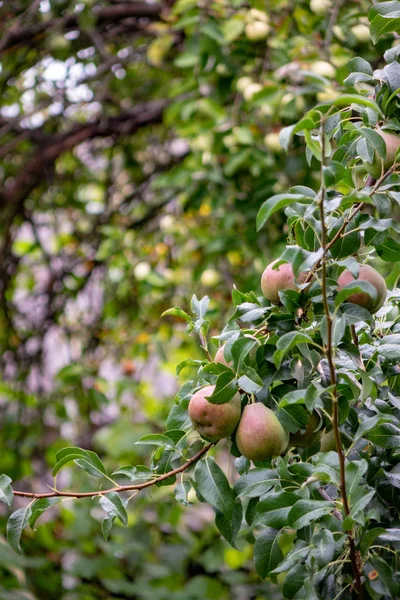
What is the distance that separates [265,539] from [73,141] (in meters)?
1.90

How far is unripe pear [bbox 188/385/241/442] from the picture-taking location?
73cm

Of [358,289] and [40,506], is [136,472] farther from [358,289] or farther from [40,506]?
[358,289]

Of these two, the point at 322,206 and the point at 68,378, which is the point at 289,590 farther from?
the point at 68,378

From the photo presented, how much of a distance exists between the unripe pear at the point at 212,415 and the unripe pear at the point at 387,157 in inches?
10.4

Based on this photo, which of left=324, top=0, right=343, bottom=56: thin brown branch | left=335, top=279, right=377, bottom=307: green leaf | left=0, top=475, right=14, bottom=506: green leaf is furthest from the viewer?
left=324, top=0, right=343, bottom=56: thin brown branch

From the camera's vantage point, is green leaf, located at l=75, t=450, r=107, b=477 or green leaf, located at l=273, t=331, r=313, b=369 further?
green leaf, located at l=75, t=450, r=107, b=477

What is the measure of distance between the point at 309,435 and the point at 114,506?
20 cm

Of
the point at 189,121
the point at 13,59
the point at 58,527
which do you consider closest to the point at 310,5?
the point at 189,121

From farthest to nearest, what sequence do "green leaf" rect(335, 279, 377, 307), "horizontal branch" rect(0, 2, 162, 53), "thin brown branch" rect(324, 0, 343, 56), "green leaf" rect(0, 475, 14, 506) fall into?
"horizontal branch" rect(0, 2, 162, 53)
"thin brown branch" rect(324, 0, 343, 56)
"green leaf" rect(0, 475, 14, 506)
"green leaf" rect(335, 279, 377, 307)

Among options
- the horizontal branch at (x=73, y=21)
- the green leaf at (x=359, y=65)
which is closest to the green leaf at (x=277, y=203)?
the green leaf at (x=359, y=65)

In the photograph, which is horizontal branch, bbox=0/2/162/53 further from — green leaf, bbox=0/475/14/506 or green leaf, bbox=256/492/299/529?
green leaf, bbox=256/492/299/529

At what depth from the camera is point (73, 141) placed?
8.05ft

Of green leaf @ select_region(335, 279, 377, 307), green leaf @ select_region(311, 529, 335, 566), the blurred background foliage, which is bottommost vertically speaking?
the blurred background foliage

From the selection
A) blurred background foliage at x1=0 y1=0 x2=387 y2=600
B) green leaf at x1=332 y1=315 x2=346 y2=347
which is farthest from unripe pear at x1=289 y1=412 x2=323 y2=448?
blurred background foliage at x1=0 y1=0 x2=387 y2=600
